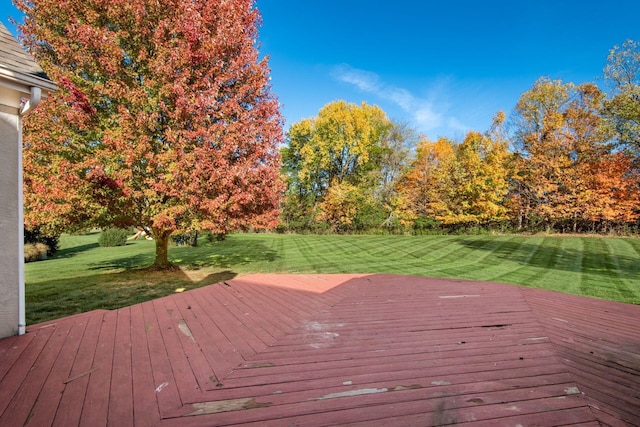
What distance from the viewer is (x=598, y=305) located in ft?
16.9

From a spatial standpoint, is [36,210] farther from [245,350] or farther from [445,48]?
[445,48]

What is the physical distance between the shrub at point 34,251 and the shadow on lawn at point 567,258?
19.1 m

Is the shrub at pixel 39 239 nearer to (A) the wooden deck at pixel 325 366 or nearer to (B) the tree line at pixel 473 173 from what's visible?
(B) the tree line at pixel 473 173

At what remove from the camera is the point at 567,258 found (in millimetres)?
11445

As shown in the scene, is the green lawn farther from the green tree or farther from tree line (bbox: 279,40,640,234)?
the green tree

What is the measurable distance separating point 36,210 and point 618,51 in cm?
1973

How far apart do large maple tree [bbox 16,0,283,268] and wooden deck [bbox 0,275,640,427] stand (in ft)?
11.6

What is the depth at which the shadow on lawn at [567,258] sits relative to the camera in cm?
923

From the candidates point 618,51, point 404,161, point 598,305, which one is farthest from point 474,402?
point 404,161

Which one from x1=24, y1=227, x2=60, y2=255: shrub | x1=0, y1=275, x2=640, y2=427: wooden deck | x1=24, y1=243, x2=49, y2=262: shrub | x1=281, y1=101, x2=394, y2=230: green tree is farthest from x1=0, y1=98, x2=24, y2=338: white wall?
x1=281, y1=101, x2=394, y2=230: green tree

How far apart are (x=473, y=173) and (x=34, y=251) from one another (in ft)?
83.5

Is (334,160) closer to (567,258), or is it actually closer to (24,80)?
(567,258)

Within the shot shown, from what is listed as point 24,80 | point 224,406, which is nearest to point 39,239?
point 24,80

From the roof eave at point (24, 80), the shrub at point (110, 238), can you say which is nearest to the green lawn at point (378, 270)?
the shrub at point (110, 238)
